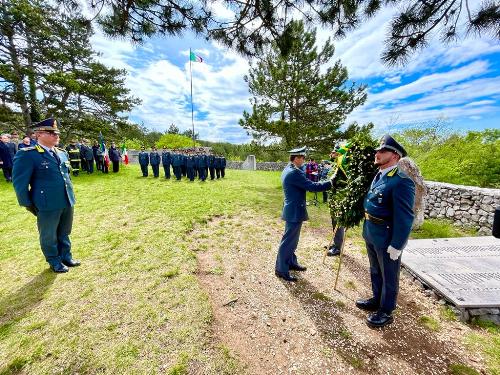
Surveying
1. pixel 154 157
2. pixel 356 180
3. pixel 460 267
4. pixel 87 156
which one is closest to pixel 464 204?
pixel 460 267

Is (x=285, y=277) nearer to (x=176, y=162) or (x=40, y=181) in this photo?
(x=40, y=181)

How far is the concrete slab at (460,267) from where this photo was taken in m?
3.14

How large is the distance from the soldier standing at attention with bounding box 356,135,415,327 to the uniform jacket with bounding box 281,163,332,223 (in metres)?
0.87

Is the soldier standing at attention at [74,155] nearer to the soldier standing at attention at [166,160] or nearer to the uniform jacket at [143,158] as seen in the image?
the uniform jacket at [143,158]

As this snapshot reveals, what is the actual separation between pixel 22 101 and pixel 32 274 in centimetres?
1548

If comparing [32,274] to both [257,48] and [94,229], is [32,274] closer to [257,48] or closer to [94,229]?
[94,229]

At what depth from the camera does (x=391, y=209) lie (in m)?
2.67

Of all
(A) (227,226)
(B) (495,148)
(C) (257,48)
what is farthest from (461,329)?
(B) (495,148)

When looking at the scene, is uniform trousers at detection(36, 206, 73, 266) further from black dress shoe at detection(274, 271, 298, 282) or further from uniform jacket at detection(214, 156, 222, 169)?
uniform jacket at detection(214, 156, 222, 169)

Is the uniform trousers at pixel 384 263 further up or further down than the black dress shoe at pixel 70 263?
further up

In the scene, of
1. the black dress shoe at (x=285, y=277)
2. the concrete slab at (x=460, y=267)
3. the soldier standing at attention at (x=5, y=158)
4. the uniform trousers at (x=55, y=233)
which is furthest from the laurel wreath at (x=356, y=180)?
the soldier standing at attention at (x=5, y=158)

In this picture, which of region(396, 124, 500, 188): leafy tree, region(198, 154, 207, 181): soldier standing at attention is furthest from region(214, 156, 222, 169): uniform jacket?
region(396, 124, 500, 188): leafy tree

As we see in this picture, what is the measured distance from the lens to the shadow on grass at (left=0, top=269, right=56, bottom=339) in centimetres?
266

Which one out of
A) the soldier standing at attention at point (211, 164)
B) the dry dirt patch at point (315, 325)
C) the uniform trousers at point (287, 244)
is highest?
the soldier standing at attention at point (211, 164)
